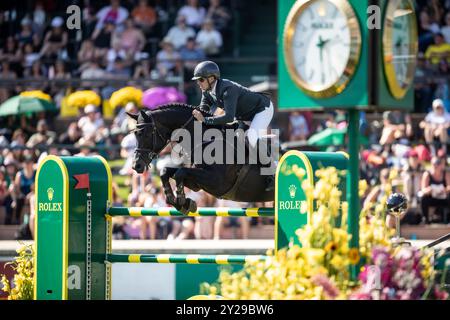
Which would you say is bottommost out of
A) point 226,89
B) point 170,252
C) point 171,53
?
point 170,252

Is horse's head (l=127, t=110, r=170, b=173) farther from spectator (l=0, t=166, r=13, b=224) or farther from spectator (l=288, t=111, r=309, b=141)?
spectator (l=288, t=111, r=309, b=141)

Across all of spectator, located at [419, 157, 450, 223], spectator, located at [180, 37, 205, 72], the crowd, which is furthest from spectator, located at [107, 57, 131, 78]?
spectator, located at [419, 157, 450, 223]

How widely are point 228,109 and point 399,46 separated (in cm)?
321

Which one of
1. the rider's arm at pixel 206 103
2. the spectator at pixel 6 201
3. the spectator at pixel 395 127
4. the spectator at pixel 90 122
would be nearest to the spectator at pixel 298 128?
the spectator at pixel 395 127

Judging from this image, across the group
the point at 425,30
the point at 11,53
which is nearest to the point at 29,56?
the point at 11,53

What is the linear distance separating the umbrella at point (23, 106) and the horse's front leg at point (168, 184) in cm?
848

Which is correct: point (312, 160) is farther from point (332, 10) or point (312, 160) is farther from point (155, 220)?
point (155, 220)

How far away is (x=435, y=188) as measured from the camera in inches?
572

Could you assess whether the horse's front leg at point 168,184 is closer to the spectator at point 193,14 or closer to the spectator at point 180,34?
the spectator at point 180,34

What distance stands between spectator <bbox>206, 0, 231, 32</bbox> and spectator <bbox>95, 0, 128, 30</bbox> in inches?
65.2

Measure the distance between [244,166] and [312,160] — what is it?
51.5 inches

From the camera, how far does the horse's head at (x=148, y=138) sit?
394 inches

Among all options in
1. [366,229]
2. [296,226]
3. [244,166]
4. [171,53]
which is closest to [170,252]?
[244,166]

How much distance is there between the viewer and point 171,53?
1966 centimetres
